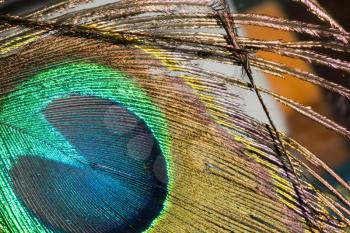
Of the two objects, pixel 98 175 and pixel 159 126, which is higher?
pixel 159 126

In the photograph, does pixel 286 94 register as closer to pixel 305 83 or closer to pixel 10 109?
pixel 305 83

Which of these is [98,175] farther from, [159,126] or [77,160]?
[159,126]

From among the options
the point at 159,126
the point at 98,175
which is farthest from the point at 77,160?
the point at 159,126

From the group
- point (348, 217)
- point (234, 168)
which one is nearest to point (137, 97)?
point (234, 168)
